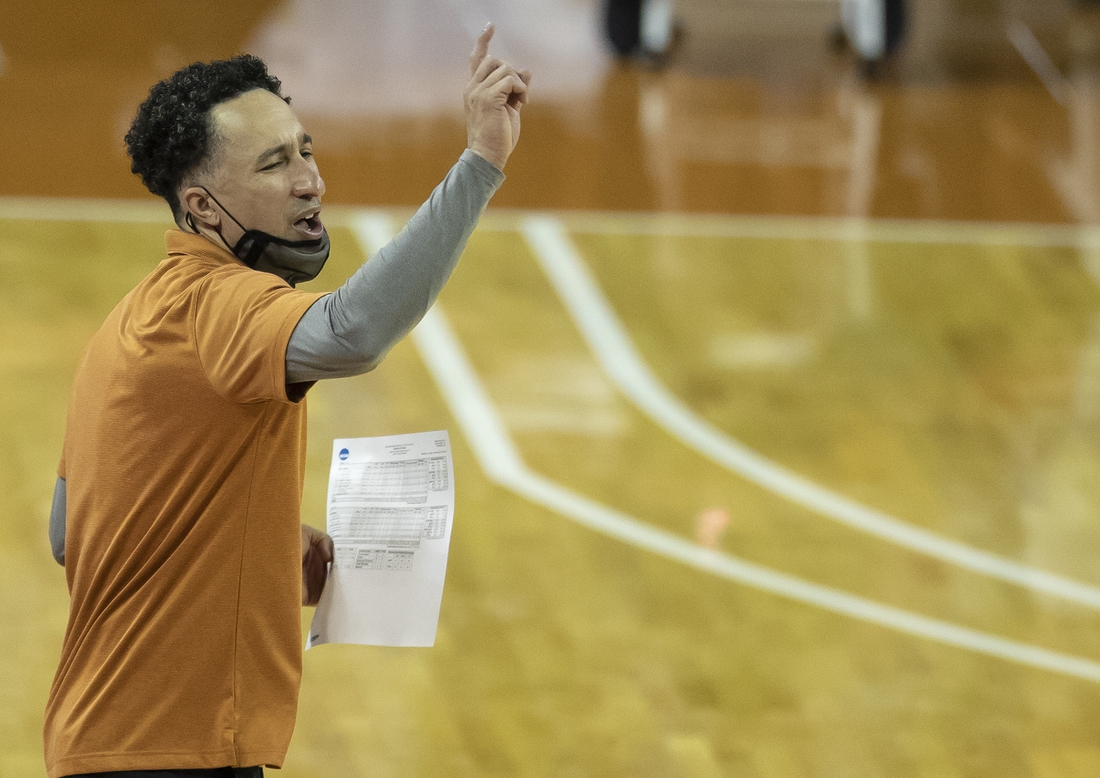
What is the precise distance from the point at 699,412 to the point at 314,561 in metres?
2.99

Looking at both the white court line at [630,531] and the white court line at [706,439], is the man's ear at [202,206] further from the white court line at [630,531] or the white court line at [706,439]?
the white court line at [706,439]

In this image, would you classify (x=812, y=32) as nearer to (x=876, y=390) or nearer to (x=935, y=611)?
(x=876, y=390)

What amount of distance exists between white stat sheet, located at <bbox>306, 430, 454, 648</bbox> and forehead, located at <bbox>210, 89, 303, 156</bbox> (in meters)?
0.44

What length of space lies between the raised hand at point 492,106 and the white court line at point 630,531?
8.36 ft

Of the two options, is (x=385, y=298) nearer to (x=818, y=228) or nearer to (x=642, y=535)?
(x=642, y=535)

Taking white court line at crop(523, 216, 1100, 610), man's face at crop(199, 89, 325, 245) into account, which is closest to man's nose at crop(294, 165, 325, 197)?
man's face at crop(199, 89, 325, 245)

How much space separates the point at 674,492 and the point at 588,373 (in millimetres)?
793

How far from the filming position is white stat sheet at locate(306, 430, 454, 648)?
1861mm

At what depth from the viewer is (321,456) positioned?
14.7ft

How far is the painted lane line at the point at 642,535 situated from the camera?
369cm

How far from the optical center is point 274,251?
65.9 inches

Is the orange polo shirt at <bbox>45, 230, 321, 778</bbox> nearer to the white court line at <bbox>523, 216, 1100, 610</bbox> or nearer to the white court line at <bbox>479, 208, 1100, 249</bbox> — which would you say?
the white court line at <bbox>523, 216, 1100, 610</bbox>

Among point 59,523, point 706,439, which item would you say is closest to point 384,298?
point 59,523

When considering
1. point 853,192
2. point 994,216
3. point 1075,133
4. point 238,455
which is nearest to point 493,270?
point 853,192
